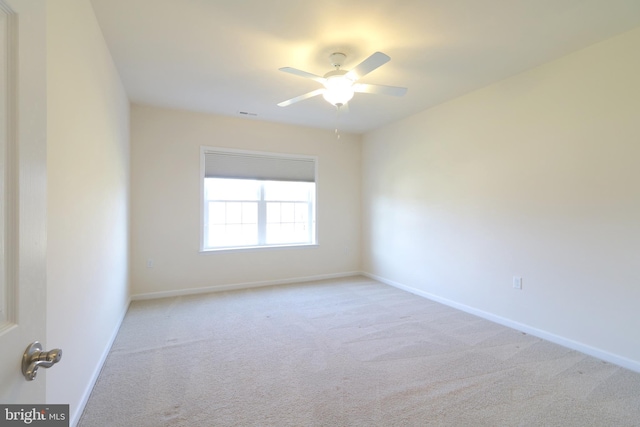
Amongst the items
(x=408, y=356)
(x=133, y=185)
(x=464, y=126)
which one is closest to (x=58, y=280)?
(x=408, y=356)

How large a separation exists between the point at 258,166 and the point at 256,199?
1.73ft

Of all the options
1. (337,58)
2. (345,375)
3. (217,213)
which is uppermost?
(337,58)

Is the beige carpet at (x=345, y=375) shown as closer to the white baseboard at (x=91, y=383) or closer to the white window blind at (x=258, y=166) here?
the white baseboard at (x=91, y=383)

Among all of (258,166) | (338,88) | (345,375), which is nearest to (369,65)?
(338,88)

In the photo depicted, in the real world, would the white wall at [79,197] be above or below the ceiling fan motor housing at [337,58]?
below

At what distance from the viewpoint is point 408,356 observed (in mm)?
2492

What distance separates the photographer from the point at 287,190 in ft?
16.2

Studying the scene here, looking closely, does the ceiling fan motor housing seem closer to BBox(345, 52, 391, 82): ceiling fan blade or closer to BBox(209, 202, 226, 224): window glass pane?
BBox(345, 52, 391, 82): ceiling fan blade

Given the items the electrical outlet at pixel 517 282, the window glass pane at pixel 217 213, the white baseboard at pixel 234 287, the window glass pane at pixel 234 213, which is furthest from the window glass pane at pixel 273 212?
the electrical outlet at pixel 517 282

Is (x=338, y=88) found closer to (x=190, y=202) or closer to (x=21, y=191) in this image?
(x=21, y=191)

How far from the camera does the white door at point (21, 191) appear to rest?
63 cm

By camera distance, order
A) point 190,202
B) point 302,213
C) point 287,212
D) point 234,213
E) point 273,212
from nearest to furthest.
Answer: point 190,202 < point 234,213 < point 273,212 < point 287,212 < point 302,213

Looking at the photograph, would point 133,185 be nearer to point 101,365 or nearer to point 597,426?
point 101,365

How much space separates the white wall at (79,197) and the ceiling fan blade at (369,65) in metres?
1.75
